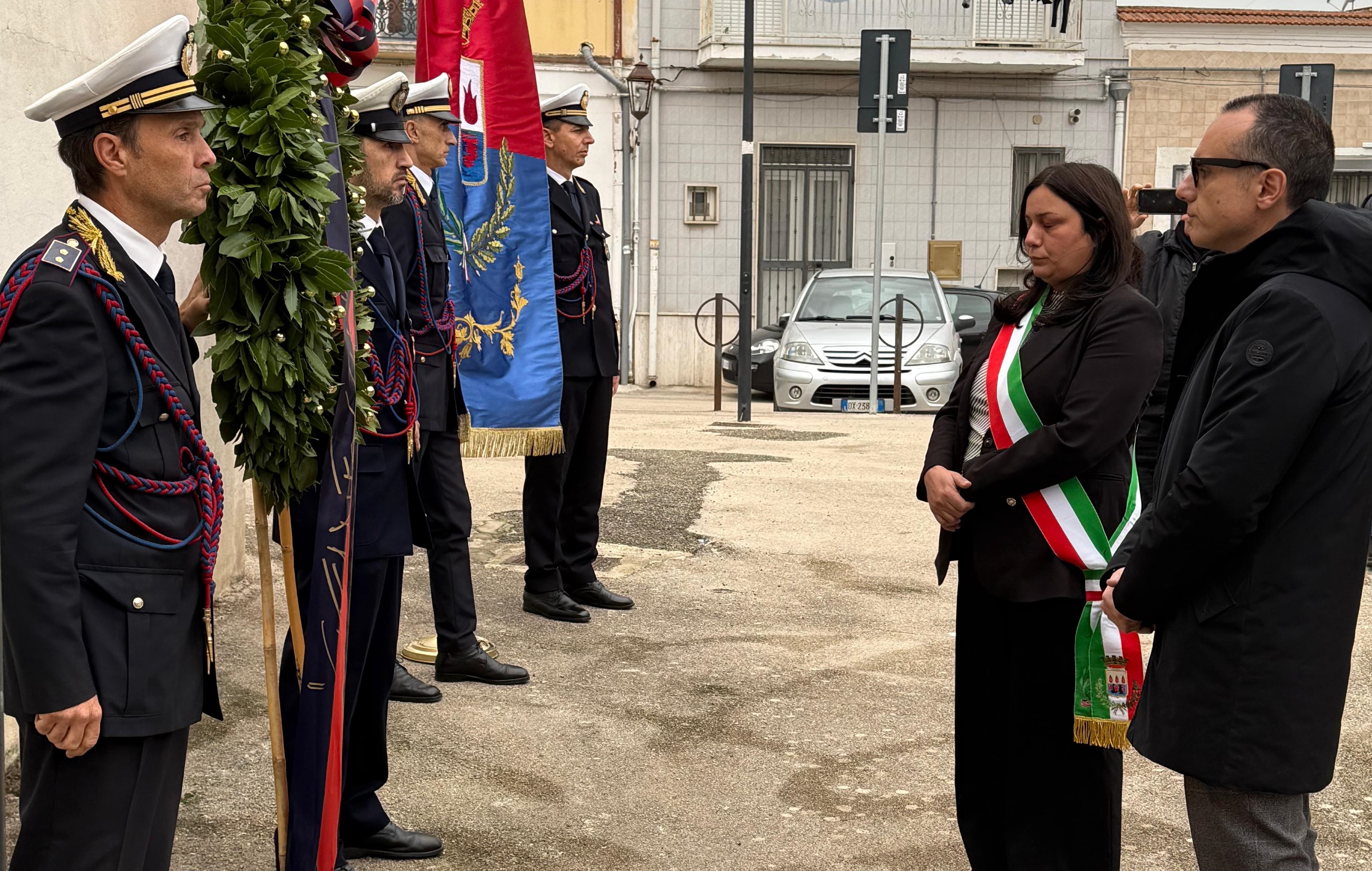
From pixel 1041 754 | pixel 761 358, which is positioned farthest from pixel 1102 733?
pixel 761 358

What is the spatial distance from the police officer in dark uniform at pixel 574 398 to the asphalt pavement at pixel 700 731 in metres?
0.19

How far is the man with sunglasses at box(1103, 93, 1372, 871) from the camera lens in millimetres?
2412

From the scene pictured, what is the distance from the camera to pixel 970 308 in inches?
735

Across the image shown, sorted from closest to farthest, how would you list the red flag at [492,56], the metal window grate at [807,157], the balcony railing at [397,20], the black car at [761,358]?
the red flag at [492,56], the black car at [761,358], the balcony railing at [397,20], the metal window grate at [807,157]

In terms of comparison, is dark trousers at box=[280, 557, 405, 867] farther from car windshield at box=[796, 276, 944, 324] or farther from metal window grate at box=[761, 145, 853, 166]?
metal window grate at box=[761, 145, 853, 166]

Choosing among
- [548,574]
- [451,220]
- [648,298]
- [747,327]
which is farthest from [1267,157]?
[648,298]

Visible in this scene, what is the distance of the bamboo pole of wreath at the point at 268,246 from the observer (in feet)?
9.39

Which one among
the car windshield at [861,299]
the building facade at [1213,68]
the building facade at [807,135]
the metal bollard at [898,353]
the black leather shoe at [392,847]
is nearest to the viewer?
the black leather shoe at [392,847]

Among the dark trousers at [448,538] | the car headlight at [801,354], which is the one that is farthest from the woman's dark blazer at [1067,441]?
the car headlight at [801,354]

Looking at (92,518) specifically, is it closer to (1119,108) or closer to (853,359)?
(853,359)

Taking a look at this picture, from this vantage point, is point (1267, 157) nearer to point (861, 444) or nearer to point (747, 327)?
point (861, 444)

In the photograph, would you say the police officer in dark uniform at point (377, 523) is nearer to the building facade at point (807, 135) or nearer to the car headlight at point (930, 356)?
the car headlight at point (930, 356)

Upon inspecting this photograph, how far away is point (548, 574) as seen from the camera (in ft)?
19.8

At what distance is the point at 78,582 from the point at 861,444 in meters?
9.17
